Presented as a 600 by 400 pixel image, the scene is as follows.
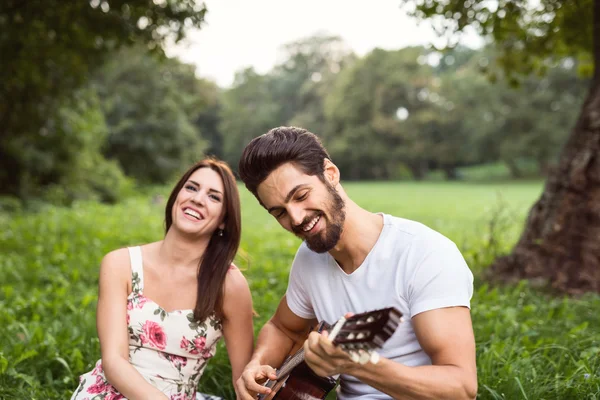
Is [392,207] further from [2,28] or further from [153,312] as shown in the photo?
[153,312]

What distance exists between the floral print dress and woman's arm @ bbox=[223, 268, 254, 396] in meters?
0.13

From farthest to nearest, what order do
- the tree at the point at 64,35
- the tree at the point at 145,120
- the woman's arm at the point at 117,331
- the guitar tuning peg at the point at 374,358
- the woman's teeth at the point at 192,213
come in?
the tree at the point at 145,120
the tree at the point at 64,35
the woman's teeth at the point at 192,213
the woman's arm at the point at 117,331
the guitar tuning peg at the point at 374,358

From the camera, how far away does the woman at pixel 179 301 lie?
9.26 ft

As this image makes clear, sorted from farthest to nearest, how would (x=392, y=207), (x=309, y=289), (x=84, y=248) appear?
(x=392, y=207) < (x=84, y=248) < (x=309, y=289)

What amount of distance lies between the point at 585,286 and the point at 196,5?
523 cm

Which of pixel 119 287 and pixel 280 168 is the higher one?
pixel 280 168

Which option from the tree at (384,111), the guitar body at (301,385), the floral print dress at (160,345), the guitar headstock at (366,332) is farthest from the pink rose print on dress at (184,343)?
the tree at (384,111)

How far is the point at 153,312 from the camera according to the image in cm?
292

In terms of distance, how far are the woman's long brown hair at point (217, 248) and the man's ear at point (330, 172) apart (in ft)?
2.70

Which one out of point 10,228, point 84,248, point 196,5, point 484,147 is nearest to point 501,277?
point 196,5

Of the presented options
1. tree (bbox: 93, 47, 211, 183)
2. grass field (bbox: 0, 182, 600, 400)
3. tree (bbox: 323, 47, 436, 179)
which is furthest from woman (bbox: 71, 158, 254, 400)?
tree (bbox: 323, 47, 436, 179)

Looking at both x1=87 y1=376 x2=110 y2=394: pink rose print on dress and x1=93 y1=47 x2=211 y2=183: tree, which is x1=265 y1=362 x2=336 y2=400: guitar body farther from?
x1=93 y1=47 x2=211 y2=183: tree

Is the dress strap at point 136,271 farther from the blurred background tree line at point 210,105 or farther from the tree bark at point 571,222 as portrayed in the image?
the tree bark at point 571,222

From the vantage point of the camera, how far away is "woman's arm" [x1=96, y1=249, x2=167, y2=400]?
8.80 ft
